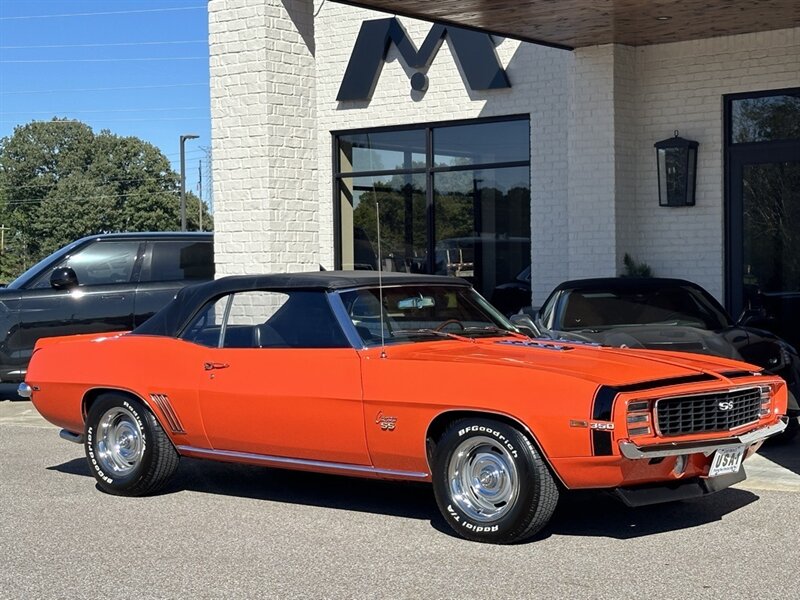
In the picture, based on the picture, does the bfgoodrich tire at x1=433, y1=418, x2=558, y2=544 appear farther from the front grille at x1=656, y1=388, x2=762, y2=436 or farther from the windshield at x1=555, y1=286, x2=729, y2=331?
the windshield at x1=555, y1=286, x2=729, y2=331

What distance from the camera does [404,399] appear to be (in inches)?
260

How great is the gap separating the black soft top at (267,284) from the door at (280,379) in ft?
0.19

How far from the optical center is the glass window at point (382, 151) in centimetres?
1647

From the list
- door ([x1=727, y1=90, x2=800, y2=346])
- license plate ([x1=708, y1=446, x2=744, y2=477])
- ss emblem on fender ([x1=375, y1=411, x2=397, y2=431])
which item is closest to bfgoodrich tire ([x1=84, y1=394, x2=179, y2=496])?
ss emblem on fender ([x1=375, y1=411, x2=397, y2=431])

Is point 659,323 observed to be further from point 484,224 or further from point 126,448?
point 484,224

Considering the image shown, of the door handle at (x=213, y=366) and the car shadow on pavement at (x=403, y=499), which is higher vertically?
the door handle at (x=213, y=366)

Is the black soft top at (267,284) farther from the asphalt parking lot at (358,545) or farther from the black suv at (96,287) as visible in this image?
the black suv at (96,287)

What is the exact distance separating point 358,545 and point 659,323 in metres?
4.50

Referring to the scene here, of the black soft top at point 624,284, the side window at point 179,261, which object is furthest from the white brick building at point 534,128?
the black soft top at point 624,284

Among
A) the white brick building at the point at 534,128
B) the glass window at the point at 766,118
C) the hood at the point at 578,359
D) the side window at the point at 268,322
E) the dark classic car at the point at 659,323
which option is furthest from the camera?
the glass window at the point at 766,118

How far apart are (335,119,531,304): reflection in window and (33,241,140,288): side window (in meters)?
3.68

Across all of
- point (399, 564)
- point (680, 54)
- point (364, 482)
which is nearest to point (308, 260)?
point (364, 482)

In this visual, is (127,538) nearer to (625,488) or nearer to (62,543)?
(62,543)

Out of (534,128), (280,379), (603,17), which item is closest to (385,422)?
(280,379)
